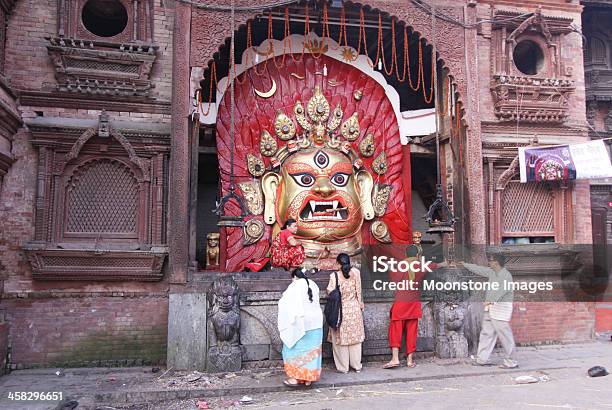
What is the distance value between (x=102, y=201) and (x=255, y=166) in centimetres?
273

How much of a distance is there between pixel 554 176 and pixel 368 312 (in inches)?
173

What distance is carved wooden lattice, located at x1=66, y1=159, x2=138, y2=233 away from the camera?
8.20 metres

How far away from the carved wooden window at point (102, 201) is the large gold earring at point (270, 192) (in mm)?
2260

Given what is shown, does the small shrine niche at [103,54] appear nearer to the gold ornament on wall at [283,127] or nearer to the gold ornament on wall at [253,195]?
the gold ornament on wall at [253,195]

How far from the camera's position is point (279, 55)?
989cm

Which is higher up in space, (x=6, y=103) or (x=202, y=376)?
(x=6, y=103)

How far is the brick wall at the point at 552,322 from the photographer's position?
9.48m

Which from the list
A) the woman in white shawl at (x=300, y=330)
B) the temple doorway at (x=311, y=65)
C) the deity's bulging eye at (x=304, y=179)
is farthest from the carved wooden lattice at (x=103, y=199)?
the woman in white shawl at (x=300, y=330)

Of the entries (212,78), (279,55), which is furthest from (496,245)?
(212,78)

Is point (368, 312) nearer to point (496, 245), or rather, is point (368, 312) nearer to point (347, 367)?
point (347, 367)

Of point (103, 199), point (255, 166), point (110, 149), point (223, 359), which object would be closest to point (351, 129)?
point (255, 166)

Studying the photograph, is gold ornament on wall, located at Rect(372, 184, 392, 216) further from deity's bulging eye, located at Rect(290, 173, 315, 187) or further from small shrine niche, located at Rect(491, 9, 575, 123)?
small shrine niche, located at Rect(491, 9, 575, 123)

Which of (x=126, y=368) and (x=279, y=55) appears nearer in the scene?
(x=126, y=368)

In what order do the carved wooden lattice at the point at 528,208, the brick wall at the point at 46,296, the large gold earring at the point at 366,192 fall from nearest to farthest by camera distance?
the brick wall at the point at 46,296, the carved wooden lattice at the point at 528,208, the large gold earring at the point at 366,192
